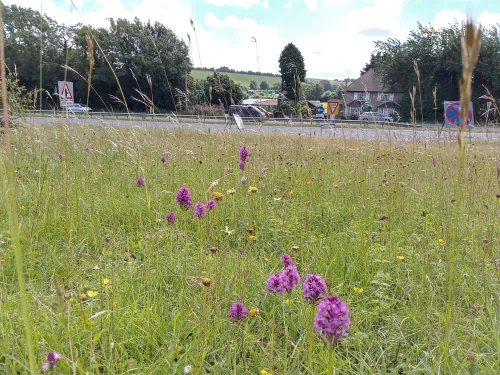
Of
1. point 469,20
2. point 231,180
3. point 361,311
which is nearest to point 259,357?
point 361,311

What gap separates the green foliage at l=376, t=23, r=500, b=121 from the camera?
30375mm

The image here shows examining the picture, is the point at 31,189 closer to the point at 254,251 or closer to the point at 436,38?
the point at 254,251

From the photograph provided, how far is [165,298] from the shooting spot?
5.72 feet

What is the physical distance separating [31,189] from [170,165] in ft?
4.49

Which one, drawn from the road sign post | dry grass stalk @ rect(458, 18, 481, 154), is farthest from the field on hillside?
dry grass stalk @ rect(458, 18, 481, 154)

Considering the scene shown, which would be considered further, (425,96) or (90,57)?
(425,96)

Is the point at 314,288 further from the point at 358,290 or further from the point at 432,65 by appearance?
the point at 432,65

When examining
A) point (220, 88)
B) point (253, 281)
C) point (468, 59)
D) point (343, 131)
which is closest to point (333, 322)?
point (468, 59)

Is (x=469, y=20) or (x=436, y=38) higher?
(x=436, y=38)

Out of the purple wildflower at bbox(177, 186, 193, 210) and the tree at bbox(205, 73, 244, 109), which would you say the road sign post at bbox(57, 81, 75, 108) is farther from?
the tree at bbox(205, 73, 244, 109)

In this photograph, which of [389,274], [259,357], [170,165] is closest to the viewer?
[259,357]

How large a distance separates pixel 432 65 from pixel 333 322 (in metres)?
37.2

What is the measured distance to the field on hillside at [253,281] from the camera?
1304mm

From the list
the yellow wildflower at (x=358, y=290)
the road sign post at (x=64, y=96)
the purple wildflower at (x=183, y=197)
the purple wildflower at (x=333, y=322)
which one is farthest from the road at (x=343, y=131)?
the purple wildflower at (x=333, y=322)
